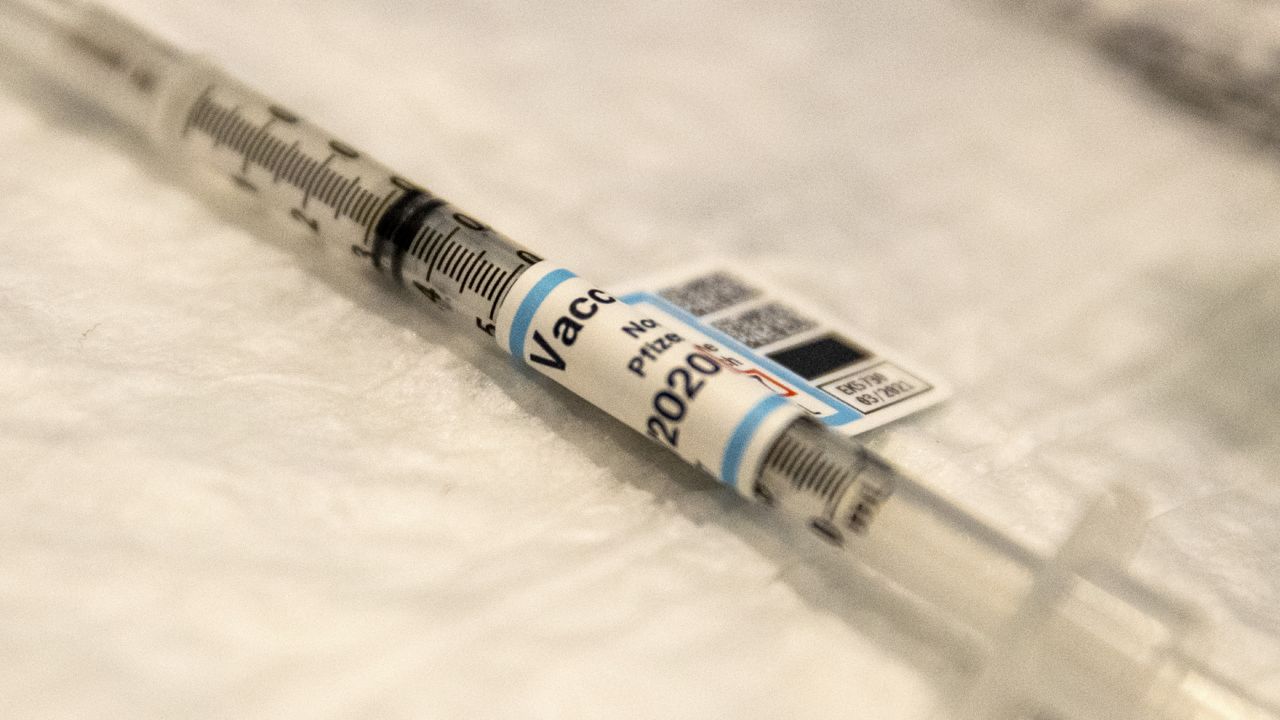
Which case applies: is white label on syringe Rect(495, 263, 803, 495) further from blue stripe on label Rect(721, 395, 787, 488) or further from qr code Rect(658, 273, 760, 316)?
qr code Rect(658, 273, 760, 316)

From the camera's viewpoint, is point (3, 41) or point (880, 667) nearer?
point (880, 667)

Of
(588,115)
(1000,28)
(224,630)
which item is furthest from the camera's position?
(1000,28)

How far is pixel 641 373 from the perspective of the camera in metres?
0.68

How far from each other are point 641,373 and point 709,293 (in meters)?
0.19

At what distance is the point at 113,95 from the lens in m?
0.90

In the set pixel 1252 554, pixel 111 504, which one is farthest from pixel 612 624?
pixel 1252 554

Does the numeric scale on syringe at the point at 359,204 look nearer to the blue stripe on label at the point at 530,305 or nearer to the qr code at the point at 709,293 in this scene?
the blue stripe on label at the point at 530,305

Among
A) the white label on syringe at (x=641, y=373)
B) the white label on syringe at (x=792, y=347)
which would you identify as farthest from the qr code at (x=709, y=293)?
the white label on syringe at (x=641, y=373)

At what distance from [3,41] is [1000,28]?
917 mm

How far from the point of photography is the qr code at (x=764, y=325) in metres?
0.81

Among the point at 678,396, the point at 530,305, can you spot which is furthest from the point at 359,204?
the point at 678,396

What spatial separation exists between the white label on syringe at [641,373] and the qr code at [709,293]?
0.39 ft

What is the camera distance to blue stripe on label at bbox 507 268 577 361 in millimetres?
722

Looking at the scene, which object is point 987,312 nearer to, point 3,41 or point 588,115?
point 588,115
